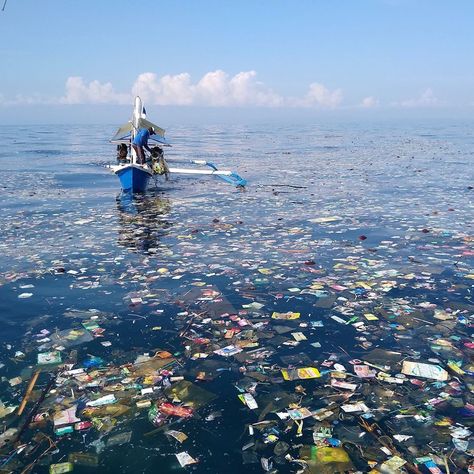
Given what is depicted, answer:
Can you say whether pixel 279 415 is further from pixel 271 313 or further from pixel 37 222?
pixel 37 222

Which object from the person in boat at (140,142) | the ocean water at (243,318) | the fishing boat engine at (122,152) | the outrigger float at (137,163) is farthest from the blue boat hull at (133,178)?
the fishing boat engine at (122,152)

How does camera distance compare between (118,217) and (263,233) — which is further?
(118,217)

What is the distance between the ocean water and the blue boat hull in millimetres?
3007

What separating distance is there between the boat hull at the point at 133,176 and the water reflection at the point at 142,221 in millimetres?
448

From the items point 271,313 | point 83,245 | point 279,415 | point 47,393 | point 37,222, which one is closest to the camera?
point 279,415

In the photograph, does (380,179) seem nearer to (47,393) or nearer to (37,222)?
(37,222)

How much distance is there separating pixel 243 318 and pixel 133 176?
45.1 feet

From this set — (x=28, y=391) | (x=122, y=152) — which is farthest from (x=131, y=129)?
(x=28, y=391)

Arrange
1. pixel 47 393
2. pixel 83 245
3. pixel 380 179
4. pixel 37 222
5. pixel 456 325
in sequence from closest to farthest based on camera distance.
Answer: pixel 47 393 → pixel 456 325 → pixel 83 245 → pixel 37 222 → pixel 380 179

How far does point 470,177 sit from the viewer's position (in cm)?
2559

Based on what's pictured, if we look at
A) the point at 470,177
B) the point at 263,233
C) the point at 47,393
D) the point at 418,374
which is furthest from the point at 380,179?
the point at 47,393

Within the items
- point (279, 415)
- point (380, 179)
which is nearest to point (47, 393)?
point (279, 415)

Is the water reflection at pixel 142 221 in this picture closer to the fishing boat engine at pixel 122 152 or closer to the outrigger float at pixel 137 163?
the outrigger float at pixel 137 163

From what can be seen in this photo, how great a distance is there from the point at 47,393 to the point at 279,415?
9.54ft
